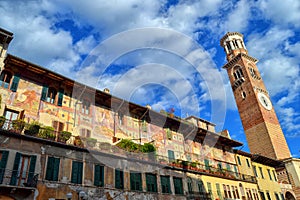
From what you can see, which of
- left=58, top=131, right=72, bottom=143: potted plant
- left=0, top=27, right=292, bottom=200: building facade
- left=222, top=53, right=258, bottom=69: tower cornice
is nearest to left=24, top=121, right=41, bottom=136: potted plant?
left=0, top=27, right=292, bottom=200: building facade

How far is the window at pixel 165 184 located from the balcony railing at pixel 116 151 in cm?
115

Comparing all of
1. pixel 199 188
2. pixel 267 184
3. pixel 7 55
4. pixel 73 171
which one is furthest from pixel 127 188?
pixel 267 184

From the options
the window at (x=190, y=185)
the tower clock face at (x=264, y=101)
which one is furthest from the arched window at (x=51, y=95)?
the tower clock face at (x=264, y=101)

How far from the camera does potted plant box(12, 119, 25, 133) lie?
48.1 ft

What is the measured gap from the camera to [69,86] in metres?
19.7

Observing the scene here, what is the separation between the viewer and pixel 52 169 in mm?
14875

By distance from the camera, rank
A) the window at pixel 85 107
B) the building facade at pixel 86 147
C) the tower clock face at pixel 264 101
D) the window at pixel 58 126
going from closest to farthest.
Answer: the building facade at pixel 86 147
the window at pixel 58 126
the window at pixel 85 107
the tower clock face at pixel 264 101

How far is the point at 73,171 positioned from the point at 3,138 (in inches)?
177

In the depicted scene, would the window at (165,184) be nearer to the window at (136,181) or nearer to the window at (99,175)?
the window at (136,181)

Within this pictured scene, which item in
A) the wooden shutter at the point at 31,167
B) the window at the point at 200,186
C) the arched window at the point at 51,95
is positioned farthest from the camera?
the window at the point at 200,186

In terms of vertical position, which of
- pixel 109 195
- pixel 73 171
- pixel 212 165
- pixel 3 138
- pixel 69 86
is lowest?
pixel 109 195

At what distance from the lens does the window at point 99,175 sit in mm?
16534

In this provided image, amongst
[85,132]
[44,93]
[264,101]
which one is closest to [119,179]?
[85,132]

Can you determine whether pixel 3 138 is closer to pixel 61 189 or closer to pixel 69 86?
pixel 61 189
